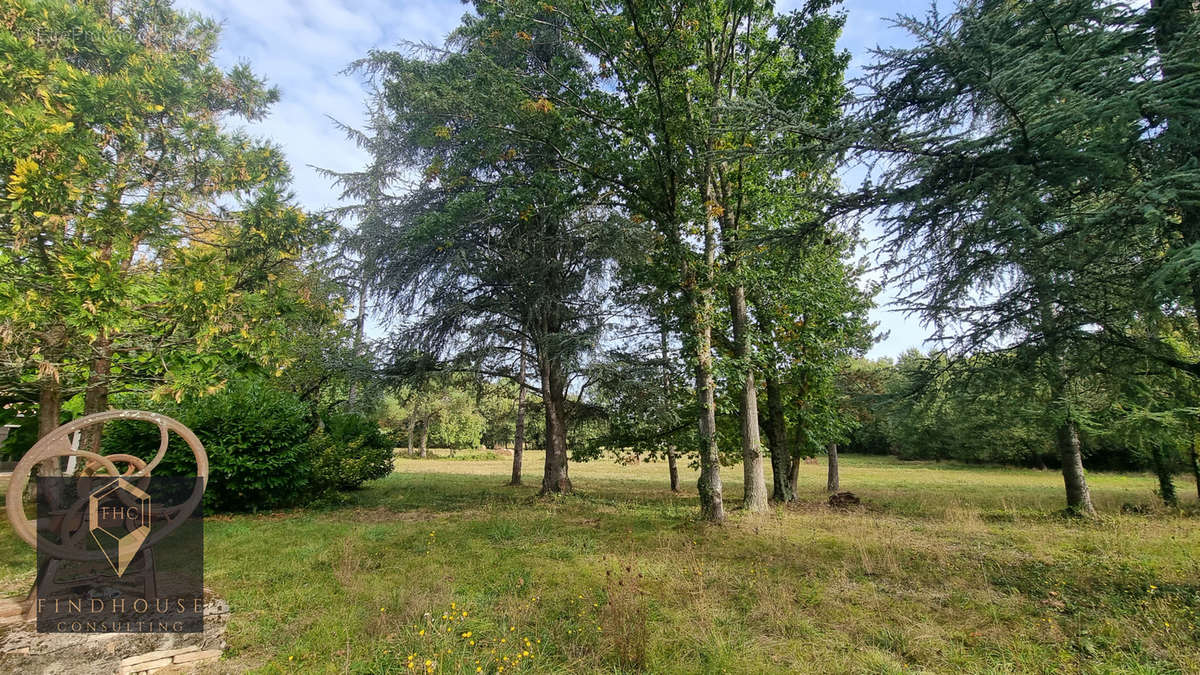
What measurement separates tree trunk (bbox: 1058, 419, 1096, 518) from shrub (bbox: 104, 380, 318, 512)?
670 inches

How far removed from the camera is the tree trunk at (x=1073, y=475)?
393 inches

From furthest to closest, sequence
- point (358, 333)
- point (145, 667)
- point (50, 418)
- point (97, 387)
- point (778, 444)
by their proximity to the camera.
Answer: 1. point (358, 333)
2. point (778, 444)
3. point (50, 418)
4. point (97, 387)
5. point (145, 667)

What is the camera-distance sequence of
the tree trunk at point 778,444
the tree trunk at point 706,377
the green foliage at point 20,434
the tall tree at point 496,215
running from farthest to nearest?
the tree trunk at point 778,444 < the green foliage at point 20,434 < the tall tree at point 496,215 < the tree trunk at point 706,377

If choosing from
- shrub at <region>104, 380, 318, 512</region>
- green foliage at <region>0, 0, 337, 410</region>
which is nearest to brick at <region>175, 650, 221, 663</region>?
green foliage at <region>0, 0, 337, 410</region>

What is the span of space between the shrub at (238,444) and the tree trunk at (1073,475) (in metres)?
17.0

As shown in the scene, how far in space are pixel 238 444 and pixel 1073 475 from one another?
1814 cm

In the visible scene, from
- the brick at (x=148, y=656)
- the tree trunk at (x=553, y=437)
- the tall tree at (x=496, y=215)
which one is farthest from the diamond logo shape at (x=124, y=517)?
the tree trunk at (x=553, y=437)

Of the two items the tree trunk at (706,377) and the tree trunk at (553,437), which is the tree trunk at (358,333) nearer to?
the tree trunk at (553,437)

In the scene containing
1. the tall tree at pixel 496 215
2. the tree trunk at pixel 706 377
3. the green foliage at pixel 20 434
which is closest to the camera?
the tree trunk at pixel 706 377

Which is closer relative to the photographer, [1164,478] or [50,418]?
[50,418]

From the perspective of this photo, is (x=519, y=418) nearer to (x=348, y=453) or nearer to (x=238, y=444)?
(x=348, y=453)

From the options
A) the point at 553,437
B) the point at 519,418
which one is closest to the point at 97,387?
the point at 553,437

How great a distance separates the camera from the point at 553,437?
13.6 m

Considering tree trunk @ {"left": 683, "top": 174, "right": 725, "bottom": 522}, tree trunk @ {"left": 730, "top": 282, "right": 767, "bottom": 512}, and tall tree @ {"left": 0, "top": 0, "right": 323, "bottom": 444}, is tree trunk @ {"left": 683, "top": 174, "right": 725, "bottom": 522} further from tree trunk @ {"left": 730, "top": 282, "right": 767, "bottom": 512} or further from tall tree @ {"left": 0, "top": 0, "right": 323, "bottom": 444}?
tall tree @ {"left": 0, "top": 0, "right": 323, "bottom": 444}
